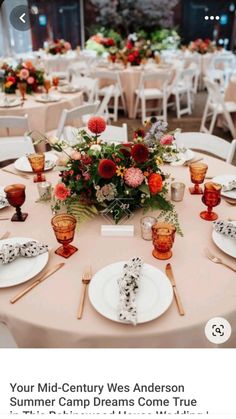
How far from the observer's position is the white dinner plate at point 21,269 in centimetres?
103

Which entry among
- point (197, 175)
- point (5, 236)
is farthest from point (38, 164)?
point (197, 175)

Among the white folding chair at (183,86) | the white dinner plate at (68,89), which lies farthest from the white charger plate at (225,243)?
the white folding chair at (183,86)

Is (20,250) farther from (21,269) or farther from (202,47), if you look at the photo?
(202,47)

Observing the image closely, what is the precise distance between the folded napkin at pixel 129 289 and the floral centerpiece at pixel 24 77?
294 cm

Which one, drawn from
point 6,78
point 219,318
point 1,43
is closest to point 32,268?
point 219,318

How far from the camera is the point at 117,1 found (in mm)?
7750

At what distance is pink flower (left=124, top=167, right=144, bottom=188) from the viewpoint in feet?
3.99

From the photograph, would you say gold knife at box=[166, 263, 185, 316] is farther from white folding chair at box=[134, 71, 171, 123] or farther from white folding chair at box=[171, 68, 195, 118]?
white folding chair at box=[171, 68, 195, 118]

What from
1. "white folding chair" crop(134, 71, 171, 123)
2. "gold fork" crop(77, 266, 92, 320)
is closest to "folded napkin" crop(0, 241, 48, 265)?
"gold fork" crop(77, 266, 92, 320)

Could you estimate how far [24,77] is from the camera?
11.3ft

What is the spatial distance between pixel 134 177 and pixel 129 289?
415 millimetres

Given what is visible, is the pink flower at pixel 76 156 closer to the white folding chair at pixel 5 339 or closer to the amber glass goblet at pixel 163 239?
the amber glass goblet at pixel 163 239
